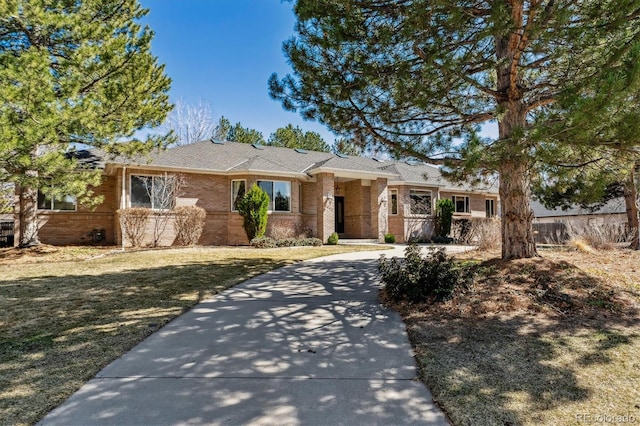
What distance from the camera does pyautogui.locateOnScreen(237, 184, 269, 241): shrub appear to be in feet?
51.7

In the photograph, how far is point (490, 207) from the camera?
999 inches

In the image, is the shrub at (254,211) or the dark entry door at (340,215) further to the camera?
the dark entry door at (340,215)

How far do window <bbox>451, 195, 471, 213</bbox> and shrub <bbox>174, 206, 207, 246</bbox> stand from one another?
16.1m

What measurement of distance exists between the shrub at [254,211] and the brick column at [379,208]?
6.24 metres

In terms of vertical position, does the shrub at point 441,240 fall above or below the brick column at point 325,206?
below

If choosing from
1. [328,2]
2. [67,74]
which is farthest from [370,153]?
[67,74]

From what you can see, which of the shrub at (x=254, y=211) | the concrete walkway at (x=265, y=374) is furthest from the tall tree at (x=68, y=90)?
the concrete walkway at (x=265, y=374)

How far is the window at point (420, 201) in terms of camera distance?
20.8 m

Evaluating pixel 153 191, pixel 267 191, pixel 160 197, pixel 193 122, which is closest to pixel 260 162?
pixel 267 191

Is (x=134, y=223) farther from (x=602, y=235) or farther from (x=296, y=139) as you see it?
(x=296, y=139)

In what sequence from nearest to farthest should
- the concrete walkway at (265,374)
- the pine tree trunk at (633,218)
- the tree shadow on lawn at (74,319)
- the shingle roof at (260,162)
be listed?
the concrete walkway at (265,374) < the tree shadow on lawn at (74,319) < the pine tree trunk at (633,218) < the shingle roof at (260,162)

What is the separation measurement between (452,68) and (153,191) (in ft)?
45.9

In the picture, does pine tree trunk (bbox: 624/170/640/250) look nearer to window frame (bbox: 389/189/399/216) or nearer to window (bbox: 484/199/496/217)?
window frame (bbox: 389/189/399/216)

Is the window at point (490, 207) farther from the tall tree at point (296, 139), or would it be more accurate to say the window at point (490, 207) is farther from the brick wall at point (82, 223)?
the brick wall at point (82, 223)
